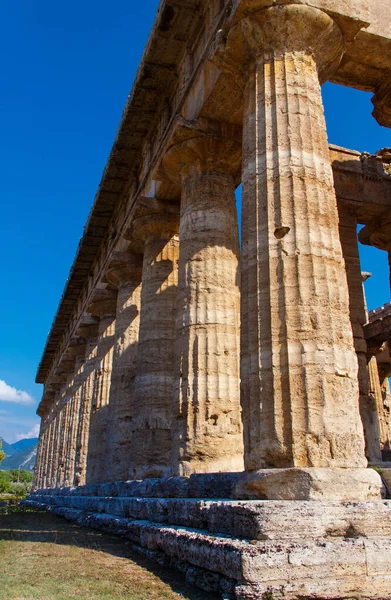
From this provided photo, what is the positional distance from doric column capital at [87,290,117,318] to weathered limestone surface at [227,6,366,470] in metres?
12.5

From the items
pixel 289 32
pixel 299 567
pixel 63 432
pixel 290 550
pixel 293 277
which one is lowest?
pixel 299 567

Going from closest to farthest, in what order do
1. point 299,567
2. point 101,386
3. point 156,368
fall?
point 299,567 < point 156,368 < point 101,386

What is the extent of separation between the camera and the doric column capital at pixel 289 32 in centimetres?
773

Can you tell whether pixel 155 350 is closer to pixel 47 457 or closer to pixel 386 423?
pixel 386 423

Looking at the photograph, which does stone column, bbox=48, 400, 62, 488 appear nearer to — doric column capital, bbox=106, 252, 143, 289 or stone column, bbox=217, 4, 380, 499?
doric column capital, bbox=106, 252, 143, 289

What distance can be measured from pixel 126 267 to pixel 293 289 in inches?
411

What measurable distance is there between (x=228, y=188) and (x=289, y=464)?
6.37m

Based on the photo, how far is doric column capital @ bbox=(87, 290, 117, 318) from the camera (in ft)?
64.8

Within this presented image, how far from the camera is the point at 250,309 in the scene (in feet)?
22.5

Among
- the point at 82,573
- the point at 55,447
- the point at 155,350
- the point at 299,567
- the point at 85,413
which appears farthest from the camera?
the point at 55,447

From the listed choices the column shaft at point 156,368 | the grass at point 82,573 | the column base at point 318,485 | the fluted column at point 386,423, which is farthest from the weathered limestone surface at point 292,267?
the fluted column at point 386,423

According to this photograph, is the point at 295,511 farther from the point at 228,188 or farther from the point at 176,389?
the point at 228,188

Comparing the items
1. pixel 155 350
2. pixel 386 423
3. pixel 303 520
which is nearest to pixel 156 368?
pixel 155 350

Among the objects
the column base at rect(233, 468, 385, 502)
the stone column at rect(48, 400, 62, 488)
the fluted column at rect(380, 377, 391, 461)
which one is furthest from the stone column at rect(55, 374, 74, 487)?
the column base at rect(233, 468, 385, 502)
